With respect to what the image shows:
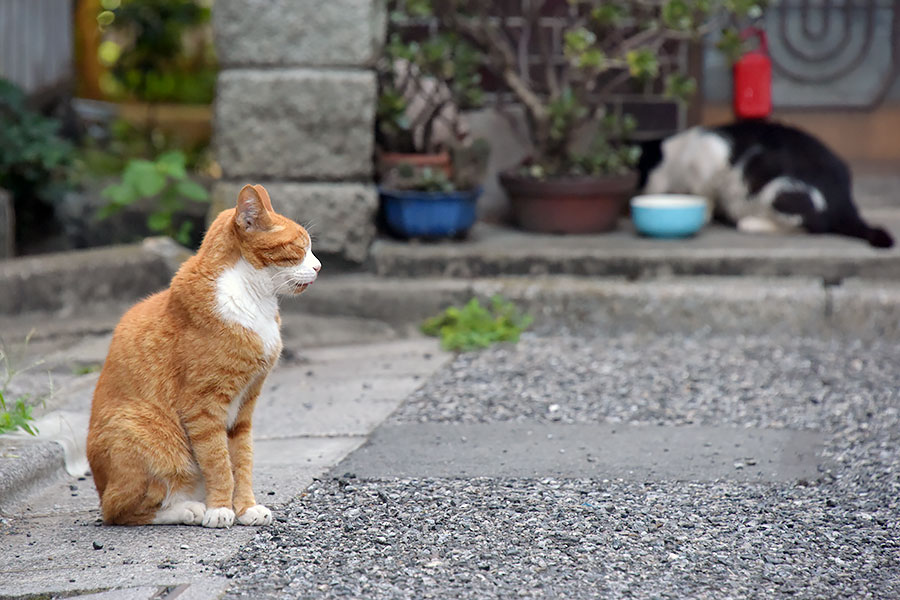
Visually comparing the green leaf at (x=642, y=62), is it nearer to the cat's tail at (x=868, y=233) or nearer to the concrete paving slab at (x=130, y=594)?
the cat's tail at (x=868, y=233)

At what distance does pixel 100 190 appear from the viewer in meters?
5.74

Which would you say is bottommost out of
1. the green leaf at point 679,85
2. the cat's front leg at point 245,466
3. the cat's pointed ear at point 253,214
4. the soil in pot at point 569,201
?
the cat's front leg at point 245,466

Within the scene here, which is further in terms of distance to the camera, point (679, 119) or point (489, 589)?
point (679, 119)

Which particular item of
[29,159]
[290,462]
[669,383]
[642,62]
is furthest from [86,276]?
[642,62]

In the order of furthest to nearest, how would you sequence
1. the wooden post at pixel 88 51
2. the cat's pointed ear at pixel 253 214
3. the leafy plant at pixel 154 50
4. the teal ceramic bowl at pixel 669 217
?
the wooden post at pixel 88 51, the leafy plant at pixel 154 50, the teal ceramic bowl at pixel 669 217, the cat's pointed ear at pixel 253 214

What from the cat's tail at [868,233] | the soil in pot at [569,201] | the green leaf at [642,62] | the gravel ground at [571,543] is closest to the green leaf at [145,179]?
the soil in pot at [569,201]

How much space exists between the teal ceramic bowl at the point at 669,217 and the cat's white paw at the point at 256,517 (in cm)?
314

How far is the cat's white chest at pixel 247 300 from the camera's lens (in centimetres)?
266

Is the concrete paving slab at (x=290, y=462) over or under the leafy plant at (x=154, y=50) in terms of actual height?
under

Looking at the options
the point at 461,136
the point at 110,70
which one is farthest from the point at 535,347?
the point at 110,70

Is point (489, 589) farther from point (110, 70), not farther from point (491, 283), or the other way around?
point (110, 70)

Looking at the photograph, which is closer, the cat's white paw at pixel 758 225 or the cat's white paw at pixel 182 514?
the cat's white paw at pixel 182 514

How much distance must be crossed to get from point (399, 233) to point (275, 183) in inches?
27.3

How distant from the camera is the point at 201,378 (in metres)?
2.65
